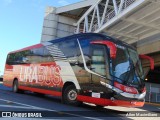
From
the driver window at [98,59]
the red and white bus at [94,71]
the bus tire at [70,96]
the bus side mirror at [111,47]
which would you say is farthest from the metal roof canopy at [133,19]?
the bus tire at [70,96]

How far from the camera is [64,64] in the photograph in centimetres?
1496

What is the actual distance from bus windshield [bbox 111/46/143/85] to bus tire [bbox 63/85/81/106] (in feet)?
7.49

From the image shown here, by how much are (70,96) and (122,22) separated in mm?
15318

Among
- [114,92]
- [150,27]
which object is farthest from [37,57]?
[150,27]

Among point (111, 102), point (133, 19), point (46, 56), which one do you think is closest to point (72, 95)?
point (111, 102)

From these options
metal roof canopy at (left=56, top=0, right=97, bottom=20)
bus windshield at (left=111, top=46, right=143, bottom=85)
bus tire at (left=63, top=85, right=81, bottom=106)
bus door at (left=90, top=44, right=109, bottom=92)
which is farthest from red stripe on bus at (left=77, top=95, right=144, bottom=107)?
metal roof canopy at (left=56, top=0, right=97, bottom=20)

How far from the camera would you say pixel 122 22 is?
2811 centimetres

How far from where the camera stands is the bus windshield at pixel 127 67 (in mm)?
12531

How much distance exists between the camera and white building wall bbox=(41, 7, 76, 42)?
44.9 metres

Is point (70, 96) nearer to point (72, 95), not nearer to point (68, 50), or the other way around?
point (72, 95)

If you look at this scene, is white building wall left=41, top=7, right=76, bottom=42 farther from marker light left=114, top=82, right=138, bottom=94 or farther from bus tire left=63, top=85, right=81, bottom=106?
marker light left=114, top=82, right=138, bottom=94

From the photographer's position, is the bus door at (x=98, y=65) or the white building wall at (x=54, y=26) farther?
the white building wall at (x=54, y=26)

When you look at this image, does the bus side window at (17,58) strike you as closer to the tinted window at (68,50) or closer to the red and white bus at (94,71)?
the red and white bus at (94,71)

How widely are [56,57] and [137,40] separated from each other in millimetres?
19061
